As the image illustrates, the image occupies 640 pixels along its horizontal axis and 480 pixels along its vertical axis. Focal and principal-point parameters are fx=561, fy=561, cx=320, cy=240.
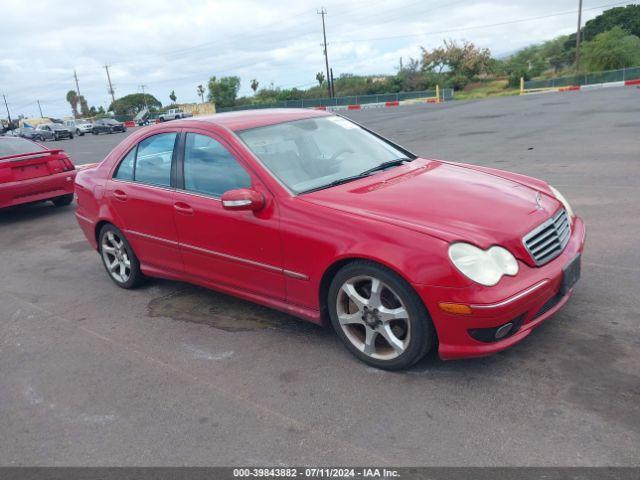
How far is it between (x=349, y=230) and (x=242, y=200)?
794mm

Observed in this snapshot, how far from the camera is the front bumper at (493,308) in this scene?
3.02 meters

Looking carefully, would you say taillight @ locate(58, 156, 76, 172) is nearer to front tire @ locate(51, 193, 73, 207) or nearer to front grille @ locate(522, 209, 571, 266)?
front tire @ locate(51, 193, 73, 207)

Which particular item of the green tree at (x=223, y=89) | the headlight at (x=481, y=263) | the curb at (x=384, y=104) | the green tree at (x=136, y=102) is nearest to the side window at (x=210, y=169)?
the headlight at (x=481, y=263)

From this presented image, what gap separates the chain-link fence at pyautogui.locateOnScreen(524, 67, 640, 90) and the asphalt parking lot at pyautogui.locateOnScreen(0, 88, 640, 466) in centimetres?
4734

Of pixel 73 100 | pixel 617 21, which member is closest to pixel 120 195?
pixel 617 21

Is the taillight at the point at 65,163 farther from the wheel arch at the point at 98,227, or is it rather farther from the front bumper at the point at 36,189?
the wheel arch at the point at 98,227

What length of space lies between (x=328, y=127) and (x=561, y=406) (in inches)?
111

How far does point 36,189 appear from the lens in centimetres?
926

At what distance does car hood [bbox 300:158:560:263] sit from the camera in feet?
10.6

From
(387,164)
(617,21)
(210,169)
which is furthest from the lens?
(617,21)

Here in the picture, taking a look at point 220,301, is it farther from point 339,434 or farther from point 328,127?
point 339,434

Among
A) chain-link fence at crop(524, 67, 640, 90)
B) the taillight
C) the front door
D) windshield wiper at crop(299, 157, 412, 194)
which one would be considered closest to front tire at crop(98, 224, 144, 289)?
the front door

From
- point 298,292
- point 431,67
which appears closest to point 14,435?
point 298,292

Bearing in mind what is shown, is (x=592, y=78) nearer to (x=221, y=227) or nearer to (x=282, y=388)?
(x=221, y=227)
